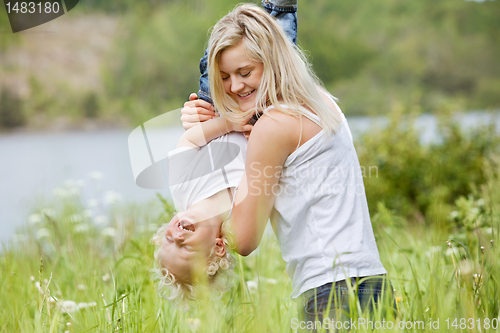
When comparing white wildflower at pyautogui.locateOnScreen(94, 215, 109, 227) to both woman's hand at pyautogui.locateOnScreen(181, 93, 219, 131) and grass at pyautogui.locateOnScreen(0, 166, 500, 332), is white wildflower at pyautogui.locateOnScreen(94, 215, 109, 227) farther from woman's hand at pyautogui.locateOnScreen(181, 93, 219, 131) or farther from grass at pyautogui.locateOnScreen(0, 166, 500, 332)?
woman's hand at pyautogui.locateOnScreen(181, 93, 219, 131)

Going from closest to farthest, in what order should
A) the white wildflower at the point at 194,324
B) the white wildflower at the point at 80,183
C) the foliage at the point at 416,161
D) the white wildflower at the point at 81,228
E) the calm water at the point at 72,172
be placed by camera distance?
the white wildflower at the point at 194,324 < the white wildflower at the point at 81,228 < the white wildflower at the point at 80,183 < the calm water at the point at 72,172 < the foliage at the point at 416,161

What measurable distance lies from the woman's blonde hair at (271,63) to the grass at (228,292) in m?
0.55

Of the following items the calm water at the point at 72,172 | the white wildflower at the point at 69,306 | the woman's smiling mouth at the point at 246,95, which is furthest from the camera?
the calm water at the point at 72,172

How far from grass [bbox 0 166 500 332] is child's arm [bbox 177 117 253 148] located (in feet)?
1.76

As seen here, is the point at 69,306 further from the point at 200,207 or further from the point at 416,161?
the point at 416,161

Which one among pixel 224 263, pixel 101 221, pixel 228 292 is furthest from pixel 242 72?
pixel 101 221

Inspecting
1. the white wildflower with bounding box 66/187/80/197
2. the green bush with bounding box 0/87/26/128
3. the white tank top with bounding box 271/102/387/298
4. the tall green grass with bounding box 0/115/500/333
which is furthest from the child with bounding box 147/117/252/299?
the green bush with bounding box 0/87/26/128

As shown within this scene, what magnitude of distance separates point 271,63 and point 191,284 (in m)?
0.81

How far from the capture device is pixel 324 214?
1394 mm

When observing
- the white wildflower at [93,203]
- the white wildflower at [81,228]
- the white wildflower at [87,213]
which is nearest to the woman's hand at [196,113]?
the white wildflower at [81,228]

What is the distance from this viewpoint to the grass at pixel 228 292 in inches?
53.0

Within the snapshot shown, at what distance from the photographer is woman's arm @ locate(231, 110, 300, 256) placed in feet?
4.43

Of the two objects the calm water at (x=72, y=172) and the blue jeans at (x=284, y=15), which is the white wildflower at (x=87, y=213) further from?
the blue jeans at (x=284, y=15)

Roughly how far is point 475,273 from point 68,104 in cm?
2448
